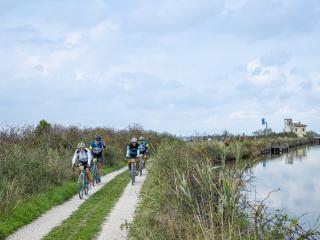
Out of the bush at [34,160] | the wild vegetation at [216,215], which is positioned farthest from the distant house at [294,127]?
the wild vegetation at [216,215]

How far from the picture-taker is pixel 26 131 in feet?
93.4

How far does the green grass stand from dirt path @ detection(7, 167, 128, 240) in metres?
0.20

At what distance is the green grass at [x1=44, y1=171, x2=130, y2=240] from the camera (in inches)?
436

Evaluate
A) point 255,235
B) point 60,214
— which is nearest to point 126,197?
point 60,214

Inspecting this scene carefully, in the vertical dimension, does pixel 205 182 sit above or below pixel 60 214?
above

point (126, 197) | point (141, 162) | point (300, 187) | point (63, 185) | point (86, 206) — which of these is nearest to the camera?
point (86, 206)

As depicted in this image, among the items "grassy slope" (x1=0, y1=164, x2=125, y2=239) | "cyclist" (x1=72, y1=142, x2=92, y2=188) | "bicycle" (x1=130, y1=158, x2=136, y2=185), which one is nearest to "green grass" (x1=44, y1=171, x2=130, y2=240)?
"grassy slope" (x1=0, y1=164, x2=125, y2=239)

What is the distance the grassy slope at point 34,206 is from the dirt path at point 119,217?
2.00 meters

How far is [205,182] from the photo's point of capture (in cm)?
877

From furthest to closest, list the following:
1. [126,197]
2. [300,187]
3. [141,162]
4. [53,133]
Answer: [53,133]
[300,187]
[141,162]
[126,197]

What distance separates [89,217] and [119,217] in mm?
806

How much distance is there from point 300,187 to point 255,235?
21.9m

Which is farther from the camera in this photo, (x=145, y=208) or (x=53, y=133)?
(x=53, y=133)

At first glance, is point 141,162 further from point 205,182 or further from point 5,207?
point 205,182
